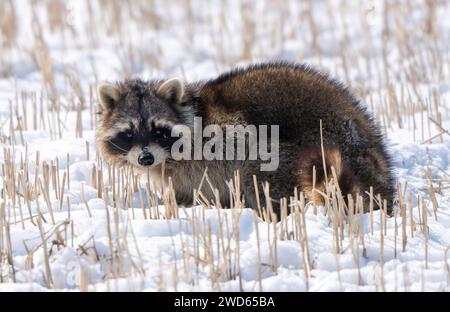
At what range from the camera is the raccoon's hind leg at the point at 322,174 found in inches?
218

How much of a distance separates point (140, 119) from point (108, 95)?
369 mm

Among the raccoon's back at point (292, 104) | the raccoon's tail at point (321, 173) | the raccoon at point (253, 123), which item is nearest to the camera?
the raccoon's tail at point (321, 173)

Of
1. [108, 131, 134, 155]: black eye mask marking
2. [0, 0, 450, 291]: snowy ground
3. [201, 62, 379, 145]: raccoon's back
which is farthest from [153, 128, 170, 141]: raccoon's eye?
[0, 0, 450, 291]: snowy ground

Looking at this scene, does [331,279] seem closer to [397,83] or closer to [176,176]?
[176,176]

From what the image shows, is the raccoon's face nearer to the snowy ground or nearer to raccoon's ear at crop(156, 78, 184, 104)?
raccoon's ear at crop(156, 78, 184, 104)

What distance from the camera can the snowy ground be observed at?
4461mm

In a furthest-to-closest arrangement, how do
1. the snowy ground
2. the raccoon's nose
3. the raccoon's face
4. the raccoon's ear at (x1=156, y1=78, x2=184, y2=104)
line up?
the raccoon's ear at (x1=156, y1=78, x2=184, y2=104), the raccoon's face, the raccoon's nose, the snowy ground

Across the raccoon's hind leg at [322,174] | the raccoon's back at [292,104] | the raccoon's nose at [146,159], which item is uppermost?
the raccoon's back at [292,104]

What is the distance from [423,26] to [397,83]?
197 centimetres

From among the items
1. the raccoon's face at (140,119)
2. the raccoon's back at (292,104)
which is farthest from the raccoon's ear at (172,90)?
the raccoon's back at (292,104)

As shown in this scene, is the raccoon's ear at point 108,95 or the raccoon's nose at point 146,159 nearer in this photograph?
the raccoon's nose at point 146,159

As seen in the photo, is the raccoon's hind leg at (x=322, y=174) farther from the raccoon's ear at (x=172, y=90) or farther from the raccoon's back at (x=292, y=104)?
the raccoon's ear at (x=172, y=90)

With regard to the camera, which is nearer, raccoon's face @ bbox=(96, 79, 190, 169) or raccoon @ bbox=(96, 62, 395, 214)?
raccoon @ bbox=(96, 62, 395, 214)

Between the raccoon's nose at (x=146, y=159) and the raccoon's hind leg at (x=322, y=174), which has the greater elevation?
the raccoon's nose at (x=146, y=159)
